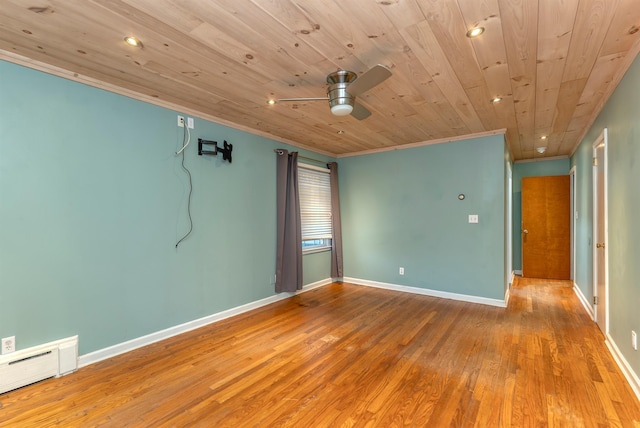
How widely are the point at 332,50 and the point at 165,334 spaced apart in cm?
309

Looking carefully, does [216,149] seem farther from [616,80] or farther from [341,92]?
[616,80]

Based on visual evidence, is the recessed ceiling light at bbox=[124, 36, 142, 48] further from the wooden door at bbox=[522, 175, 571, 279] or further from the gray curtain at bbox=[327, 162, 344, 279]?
the wooden door at bbox=[522, 175, 571, 279]

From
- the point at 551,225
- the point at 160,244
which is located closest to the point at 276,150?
the point at 160,244

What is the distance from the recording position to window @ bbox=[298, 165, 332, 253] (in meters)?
4.95

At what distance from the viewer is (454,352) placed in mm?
2754

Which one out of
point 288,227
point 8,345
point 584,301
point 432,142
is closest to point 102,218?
point 8,345

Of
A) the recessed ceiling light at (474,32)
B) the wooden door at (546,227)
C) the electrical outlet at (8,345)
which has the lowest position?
the electrical outlet at (8,345)

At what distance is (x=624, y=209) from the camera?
2.37 m

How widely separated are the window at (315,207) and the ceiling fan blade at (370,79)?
268cm

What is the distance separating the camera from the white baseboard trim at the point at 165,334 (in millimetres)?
2561

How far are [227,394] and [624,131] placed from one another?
12.0 ft

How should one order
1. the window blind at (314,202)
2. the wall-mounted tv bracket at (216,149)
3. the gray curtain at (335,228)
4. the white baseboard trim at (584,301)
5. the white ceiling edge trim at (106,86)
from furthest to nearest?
the gray curtain at (335,228)
the window blind at (314,202)
the white baseboard trim at (584,301)
the wall-mounted tv bracket at (216,149)
the white ceiling edge trim at (106,86)

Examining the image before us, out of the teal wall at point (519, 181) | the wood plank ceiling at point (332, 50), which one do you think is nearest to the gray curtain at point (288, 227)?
the wood plank ceiling at point (332, 50)

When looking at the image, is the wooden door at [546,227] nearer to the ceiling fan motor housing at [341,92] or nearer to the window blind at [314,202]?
the window blind at [314,202]
